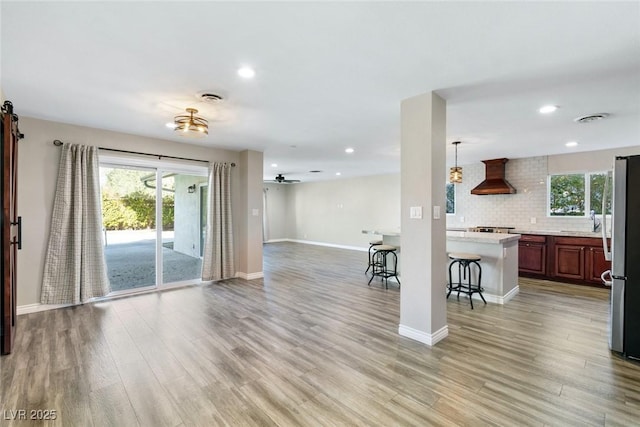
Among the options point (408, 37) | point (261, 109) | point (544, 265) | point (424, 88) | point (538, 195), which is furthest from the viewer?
point (538, 195)

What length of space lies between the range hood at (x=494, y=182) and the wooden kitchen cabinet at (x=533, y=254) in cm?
109

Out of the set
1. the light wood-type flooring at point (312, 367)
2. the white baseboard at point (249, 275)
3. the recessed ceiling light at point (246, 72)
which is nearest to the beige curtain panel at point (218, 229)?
the white baseboard at point (249, 275)

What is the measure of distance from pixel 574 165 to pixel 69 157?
8726 millimetres

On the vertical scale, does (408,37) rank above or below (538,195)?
above

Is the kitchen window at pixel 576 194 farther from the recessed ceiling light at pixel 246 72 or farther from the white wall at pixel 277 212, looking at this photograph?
the white wall at pixel 277 212

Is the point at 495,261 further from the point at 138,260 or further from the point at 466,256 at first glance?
the point at 138,260

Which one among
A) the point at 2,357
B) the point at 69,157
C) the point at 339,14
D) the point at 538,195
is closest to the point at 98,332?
the point at 2,357

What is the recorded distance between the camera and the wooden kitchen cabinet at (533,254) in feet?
18.5

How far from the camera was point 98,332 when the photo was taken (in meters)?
3.22

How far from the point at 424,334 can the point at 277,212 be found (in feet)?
32.4

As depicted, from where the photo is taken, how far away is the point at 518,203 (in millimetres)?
6465

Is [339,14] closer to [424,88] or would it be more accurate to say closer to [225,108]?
[424,88]

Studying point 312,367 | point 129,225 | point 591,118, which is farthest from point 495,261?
point 129,225

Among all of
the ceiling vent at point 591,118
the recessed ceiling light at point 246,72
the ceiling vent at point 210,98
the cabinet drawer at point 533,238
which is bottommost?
the cabinet drawer at point 533,238
